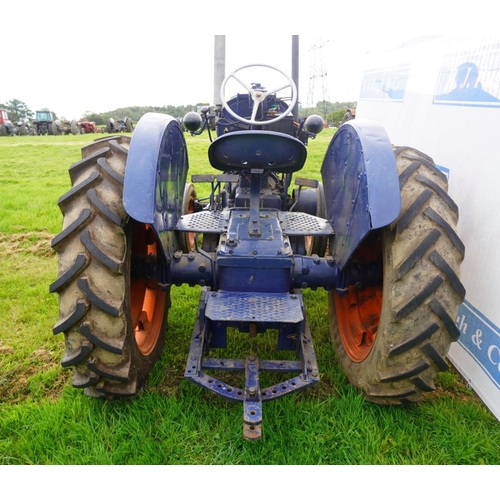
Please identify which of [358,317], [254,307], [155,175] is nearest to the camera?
[155,175]

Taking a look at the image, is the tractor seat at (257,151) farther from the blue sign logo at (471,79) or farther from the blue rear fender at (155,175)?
the blue sign logo at (471,79)

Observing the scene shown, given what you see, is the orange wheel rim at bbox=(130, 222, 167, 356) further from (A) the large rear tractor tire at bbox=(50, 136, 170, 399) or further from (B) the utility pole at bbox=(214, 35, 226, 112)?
(B) the utility pole at bbox=(214, 35, 226, 112)

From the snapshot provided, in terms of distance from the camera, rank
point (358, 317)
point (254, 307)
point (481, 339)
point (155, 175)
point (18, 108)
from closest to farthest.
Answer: point (155, 175) → point (254, 307) → point (481, 339) → point (358, 317) → point (18, 108)

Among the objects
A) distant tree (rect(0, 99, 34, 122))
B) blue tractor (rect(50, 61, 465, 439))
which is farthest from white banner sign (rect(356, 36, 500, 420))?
distant tree (rect(0, 99, 34, 122))

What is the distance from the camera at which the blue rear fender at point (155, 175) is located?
1.94 m

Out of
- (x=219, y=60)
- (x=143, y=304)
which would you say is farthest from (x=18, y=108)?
(x=143, y=304)

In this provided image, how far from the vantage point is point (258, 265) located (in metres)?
2.25

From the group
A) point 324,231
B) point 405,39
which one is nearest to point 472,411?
point 324,231

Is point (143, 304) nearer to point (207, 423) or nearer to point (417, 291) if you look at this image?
point (207, 423)

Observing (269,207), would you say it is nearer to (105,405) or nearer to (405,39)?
(105,405)

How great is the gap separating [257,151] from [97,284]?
3.49 ft

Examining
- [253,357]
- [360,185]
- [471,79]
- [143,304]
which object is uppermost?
[471,79]

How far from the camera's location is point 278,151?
225 centimetres

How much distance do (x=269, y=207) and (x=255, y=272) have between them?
1149 mm
